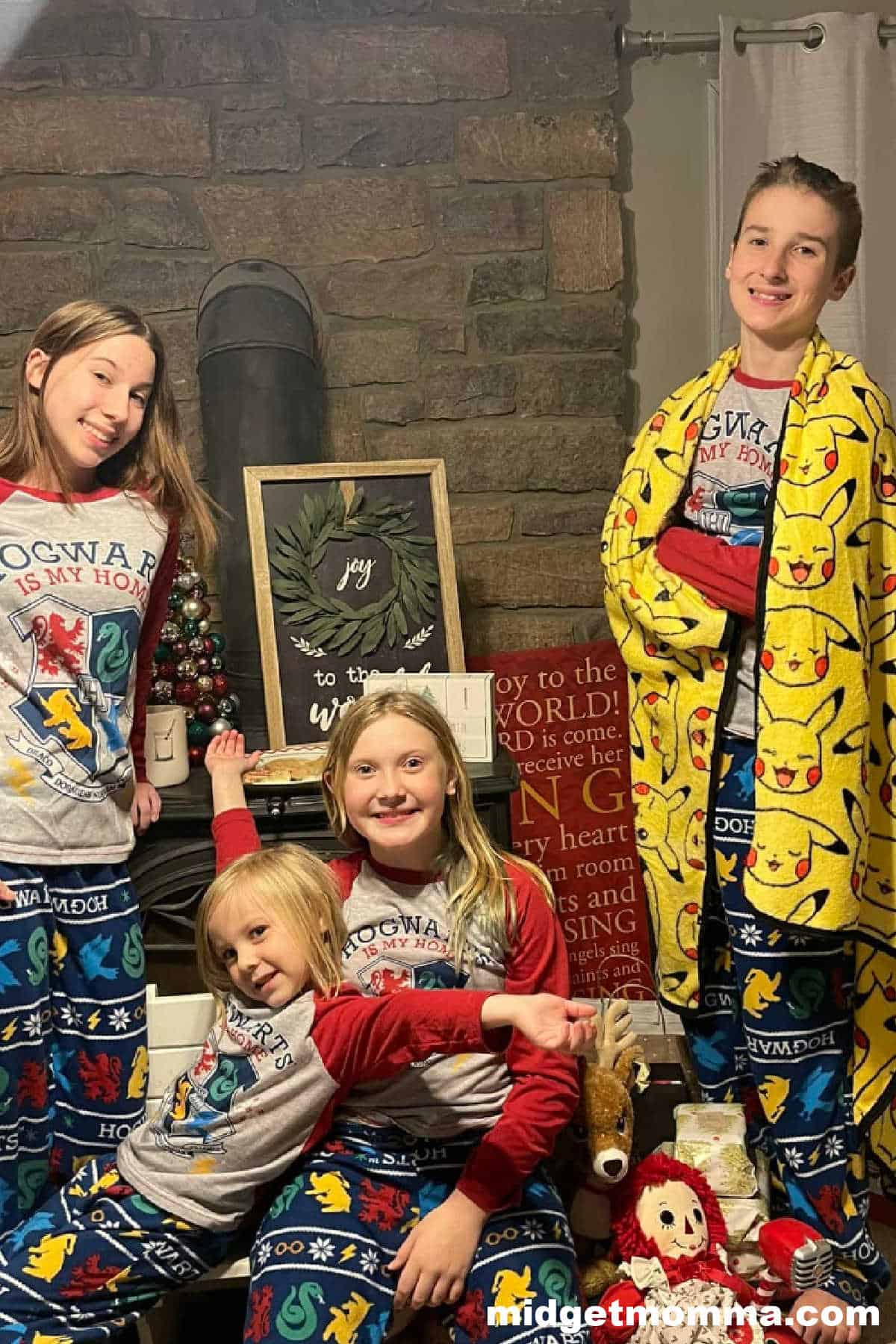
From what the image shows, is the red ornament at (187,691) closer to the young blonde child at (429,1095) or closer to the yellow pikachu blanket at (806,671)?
the young blonde child at (429,1095)

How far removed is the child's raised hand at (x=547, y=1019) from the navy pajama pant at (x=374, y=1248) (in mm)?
247

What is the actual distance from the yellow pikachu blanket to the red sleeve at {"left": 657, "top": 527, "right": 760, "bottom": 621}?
0.02 m

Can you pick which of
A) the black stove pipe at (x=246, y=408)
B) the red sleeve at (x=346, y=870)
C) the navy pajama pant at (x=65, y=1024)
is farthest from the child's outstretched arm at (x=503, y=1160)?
the black stove pipe at (x=246, y=408)

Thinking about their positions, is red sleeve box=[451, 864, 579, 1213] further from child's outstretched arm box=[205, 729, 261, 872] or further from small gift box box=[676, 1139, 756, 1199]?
child's outstretched arm box=[205, 729, 261, 872]

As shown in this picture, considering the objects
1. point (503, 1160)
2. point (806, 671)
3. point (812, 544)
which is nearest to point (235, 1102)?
point (503, 1160)

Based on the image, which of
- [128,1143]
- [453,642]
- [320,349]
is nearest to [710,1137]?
[128,1143]

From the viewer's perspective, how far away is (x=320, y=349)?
257cm

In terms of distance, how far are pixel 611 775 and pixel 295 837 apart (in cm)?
85

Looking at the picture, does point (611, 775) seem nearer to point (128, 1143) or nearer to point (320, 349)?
point (320, 349)

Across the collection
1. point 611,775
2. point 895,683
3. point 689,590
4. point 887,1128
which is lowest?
point 887,1128

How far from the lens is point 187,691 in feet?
7.38

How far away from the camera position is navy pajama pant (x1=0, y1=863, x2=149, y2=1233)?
1.66 m

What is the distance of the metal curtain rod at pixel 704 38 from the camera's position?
2445mm

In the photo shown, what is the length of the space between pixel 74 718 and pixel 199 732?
572mm
